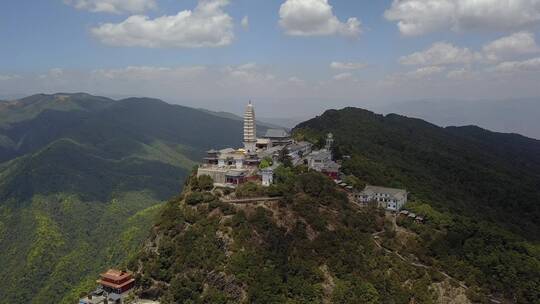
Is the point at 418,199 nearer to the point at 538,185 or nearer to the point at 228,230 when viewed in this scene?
the point at 228,230

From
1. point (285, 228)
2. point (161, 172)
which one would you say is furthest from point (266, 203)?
point (161, 172)

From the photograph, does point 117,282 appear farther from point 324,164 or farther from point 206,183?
point 324,164

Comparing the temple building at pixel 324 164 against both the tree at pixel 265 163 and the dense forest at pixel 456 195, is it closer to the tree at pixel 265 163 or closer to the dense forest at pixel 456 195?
the dense forest at pixel 456 195

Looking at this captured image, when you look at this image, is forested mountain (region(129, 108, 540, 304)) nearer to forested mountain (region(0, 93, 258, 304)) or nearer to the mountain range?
the mountain range

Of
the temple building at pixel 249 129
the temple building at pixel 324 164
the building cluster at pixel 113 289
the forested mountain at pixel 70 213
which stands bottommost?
the forested mountain at pixel 70 213

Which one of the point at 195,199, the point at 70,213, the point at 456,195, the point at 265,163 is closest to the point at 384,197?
the point at 265,163

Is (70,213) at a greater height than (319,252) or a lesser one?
lesser

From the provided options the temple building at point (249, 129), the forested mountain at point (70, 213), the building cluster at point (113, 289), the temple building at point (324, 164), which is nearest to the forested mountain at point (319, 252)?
the building cluster at point (113, 289)
